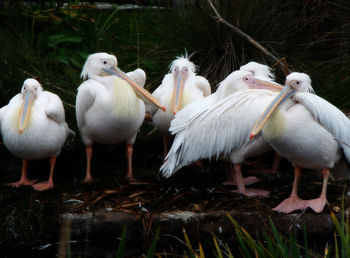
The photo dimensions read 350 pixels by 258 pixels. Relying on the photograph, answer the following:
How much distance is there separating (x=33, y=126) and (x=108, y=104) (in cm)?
63

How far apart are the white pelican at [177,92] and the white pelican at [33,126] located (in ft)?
3.00

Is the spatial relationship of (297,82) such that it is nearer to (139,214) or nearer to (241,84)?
(241,84)

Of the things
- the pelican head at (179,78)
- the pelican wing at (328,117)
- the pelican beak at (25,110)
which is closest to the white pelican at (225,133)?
the pelican wing at (328,117)

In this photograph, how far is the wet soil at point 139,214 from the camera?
4.14 m

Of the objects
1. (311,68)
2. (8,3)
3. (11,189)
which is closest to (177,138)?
(11,189)

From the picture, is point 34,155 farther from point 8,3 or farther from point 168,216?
point 8,3

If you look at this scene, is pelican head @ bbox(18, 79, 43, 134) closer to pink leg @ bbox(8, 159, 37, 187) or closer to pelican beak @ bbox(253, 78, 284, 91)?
pink leg @ bbox(8, 159, 37, 187)

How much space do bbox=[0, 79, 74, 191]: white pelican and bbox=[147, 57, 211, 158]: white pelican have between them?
0.92m

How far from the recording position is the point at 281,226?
4172mm

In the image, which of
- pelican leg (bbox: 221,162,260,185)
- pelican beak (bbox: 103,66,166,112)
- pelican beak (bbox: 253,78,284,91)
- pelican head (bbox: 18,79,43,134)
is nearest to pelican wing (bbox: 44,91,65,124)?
pelican head (bbox: 18,79,43,134)

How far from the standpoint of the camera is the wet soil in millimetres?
4141

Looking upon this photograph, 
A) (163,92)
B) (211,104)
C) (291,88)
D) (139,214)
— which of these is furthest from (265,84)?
(139,214)

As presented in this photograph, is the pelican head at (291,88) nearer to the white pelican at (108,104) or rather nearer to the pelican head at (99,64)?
the white pelican at (108,104)

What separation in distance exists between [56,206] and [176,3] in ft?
10.7
